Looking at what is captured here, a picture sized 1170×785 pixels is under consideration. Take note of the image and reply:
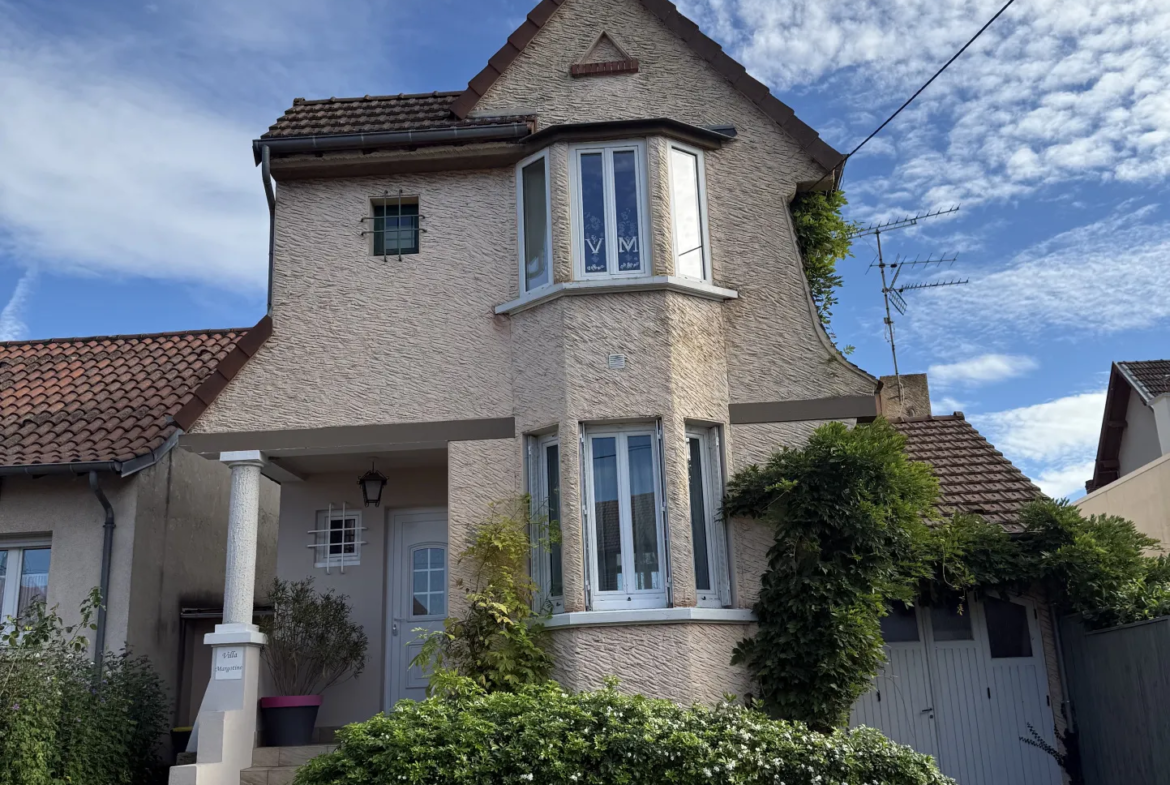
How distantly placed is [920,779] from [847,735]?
0.85 m

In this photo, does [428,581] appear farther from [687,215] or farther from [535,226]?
[687,215]

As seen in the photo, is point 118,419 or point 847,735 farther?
point 118,419

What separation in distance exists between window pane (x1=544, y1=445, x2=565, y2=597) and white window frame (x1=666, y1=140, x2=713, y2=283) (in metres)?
2.19

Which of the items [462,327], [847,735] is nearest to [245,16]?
[462,327]

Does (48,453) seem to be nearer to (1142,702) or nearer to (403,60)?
(403,60)

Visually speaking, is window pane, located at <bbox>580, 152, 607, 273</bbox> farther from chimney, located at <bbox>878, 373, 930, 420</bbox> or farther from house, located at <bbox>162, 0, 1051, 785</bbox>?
chimney, located at <bbox>878, 373, 930, 420</bbox>

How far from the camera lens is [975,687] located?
1152cm

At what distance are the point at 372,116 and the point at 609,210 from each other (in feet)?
9.96

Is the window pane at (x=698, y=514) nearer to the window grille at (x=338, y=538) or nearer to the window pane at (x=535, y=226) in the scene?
the window pane at (x=535, y=226)

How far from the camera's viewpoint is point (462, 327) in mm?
11539

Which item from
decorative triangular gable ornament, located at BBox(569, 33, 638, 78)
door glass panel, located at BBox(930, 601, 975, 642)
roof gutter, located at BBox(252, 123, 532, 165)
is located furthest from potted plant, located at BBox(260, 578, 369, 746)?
decorative triangular gable ornament, located at BBox(569, 33, 638, 78)

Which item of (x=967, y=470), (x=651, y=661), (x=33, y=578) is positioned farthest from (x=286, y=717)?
(x=967, y=470)

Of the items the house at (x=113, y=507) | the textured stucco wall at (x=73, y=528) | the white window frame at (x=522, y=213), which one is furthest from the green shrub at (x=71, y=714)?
the white window frame at (x=522, y=213)

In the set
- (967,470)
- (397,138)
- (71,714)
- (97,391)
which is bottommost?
(71,714)
